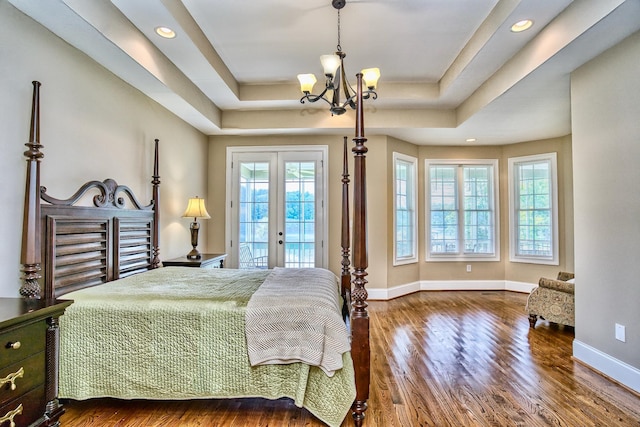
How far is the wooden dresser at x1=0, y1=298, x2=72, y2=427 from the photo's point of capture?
1308 millimetres

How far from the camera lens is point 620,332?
2.41m

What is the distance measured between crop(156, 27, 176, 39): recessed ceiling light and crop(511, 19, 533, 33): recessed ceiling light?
8.92 ft

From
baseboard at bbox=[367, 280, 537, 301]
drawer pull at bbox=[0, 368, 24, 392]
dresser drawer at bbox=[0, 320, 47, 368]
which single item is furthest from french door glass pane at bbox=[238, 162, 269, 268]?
drawer pull at bbox=[0, 368, 24, 392]

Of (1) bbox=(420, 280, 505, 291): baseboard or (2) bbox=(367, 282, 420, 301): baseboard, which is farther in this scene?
(1) bbox=(420, 280, 505, 291): baseboard

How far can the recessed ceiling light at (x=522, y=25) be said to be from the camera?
250 cm

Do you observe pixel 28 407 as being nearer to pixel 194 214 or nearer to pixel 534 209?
pixel 194 214

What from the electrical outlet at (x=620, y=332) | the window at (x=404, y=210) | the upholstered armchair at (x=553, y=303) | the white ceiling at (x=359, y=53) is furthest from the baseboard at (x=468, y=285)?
the electrical outlet at (x=620, y=332)

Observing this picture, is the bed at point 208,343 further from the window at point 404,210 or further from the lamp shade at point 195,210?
the window at point 404,210

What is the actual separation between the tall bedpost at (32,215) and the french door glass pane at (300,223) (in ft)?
10.3

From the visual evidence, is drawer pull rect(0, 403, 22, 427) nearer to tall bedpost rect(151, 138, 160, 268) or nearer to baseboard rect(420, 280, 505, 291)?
tall bedpost rect(151, 138, 160, 268)

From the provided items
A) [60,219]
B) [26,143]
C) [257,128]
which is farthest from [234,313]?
[257,128]

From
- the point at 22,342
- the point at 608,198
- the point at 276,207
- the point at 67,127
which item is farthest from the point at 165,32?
the point at 608,198

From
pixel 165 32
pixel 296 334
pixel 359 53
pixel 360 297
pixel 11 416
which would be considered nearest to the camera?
pixel 11 416

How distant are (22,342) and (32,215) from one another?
103 cm
